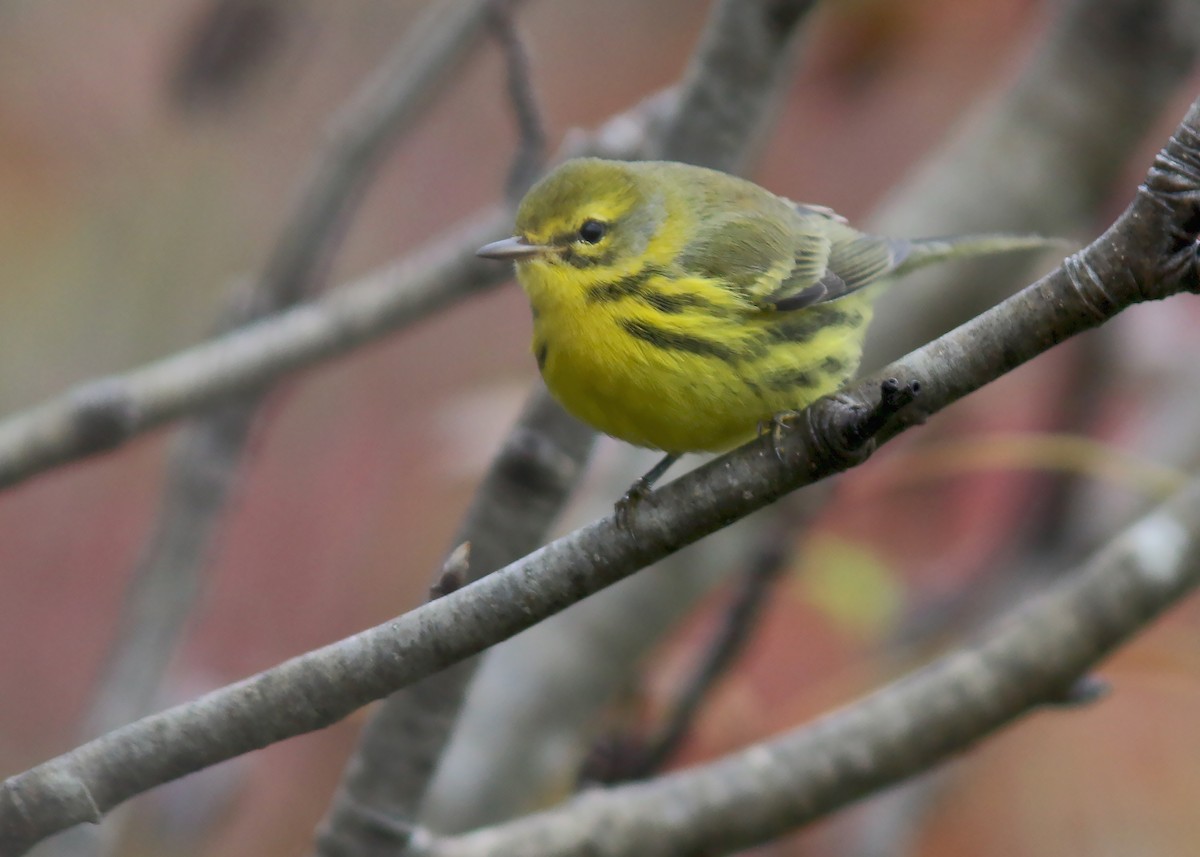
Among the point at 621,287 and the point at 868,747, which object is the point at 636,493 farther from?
the point at 868,747

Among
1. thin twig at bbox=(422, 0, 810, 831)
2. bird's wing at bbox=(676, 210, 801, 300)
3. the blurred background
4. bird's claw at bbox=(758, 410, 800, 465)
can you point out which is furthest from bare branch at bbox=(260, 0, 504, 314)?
bird's claw at bbox=(758, 410, 800, 465)

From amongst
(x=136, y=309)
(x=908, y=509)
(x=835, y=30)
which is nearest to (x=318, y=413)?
(x=136, y=309)

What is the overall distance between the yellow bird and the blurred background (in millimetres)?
491

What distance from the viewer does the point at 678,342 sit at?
89.0 inches

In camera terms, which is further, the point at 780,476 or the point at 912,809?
the point at 912,809

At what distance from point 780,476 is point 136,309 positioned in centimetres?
459

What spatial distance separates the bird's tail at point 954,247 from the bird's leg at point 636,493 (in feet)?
2.13

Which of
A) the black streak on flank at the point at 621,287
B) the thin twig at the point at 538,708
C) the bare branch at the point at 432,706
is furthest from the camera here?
the thin twig at the point at 538,708

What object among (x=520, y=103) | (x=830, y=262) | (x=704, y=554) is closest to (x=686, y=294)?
(x=830, y=262)

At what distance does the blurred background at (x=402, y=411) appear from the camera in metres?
3.41

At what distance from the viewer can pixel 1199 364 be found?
11.9 feet

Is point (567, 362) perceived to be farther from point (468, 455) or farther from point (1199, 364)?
point (1199, 364)

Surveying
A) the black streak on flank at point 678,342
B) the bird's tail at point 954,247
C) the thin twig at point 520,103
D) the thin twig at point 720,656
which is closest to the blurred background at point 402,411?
the thin twig at point 720,656

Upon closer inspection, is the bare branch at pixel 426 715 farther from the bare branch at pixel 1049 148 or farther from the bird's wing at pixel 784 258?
the bare branch at pixel 1049 148
